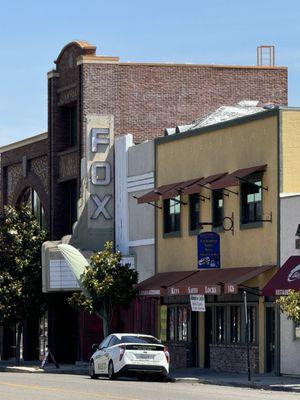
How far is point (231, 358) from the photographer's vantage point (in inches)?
1940

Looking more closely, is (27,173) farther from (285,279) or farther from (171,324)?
(285,279)

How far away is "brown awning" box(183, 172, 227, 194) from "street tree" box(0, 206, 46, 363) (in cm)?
1289

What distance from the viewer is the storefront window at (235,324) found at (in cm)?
4947

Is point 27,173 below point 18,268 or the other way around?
the other way around

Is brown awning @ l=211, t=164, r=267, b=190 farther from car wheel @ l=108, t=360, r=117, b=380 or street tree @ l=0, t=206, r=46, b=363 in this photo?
street tree @ l=0, t=206, r=46, b=363

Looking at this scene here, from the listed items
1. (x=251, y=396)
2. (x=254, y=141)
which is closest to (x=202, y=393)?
(x=251, y=396)

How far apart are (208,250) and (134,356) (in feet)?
27.1

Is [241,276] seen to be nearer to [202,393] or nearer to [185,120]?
[202,393]

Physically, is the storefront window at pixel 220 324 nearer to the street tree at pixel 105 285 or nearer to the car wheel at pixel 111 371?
the street tree at pixel 105 285

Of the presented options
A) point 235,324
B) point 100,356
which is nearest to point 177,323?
point 235,324

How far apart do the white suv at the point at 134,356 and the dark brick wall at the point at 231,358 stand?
15.2 ft

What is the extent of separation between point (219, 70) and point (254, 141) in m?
15.6

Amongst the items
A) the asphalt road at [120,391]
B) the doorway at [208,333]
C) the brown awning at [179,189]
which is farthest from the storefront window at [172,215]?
the asphalt road at [120,391]

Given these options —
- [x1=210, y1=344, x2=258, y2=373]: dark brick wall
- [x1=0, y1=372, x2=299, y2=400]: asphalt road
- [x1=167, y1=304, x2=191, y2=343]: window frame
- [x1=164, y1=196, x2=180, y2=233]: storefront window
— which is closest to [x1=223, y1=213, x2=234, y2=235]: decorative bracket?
[x1=210, y1=344, x2=258, y2=373]: dark brick wall
